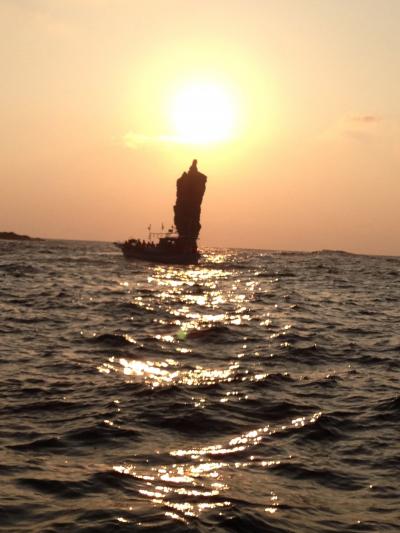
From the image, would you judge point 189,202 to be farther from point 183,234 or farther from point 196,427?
point 196,427

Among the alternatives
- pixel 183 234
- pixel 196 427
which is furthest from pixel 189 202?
pixel 196 427

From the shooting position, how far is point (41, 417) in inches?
537

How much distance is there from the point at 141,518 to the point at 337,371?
12.2 m

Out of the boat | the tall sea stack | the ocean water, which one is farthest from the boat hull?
the ocean water

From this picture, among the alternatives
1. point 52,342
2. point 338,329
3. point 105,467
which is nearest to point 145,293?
point 338,329

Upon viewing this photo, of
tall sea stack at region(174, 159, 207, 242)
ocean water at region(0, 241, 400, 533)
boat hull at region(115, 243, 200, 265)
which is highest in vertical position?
tall sea stack at region(174, 159, 207, 242)

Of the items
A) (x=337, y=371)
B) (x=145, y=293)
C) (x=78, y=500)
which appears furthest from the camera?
(x=145, y=293)

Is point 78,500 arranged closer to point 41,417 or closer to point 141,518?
point 141,518

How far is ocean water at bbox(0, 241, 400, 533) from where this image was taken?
9.14m

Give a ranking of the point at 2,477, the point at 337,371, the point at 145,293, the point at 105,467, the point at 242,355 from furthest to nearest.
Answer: the point at 145,293 < the point at 242,355 < the point at 337,371 < the point at 105,467 < the point at 2,477

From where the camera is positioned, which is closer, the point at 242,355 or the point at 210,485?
the point at 210,485

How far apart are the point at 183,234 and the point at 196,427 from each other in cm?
12610

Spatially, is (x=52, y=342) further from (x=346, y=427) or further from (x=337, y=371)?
(x=346, y=427)

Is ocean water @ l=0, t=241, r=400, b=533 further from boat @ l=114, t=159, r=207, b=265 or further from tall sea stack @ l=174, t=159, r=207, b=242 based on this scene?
tall sea stack @ l=174, t=159, r=207, b=242
